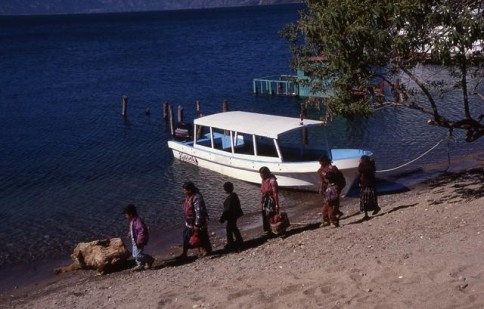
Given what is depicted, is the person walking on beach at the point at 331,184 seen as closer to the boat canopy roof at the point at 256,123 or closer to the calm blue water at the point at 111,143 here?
the calm blue water at the point at 111,143

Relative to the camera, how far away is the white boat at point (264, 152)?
22.8 metres

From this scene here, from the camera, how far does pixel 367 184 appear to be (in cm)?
1606

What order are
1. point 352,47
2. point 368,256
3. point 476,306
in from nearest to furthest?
point 476,306 < point 368,256 < point 352,47

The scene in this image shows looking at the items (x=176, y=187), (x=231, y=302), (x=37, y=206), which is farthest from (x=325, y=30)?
(x=37, y=206)

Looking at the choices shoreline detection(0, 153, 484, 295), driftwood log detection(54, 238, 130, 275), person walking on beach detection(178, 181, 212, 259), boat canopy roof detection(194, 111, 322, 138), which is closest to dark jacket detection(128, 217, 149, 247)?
person walking on beach detection(178, 181, 212, 259)

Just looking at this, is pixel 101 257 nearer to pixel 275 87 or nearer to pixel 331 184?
pixel 331 184

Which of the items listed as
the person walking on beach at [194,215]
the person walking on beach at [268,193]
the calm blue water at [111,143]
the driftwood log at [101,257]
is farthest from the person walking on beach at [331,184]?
the calm blue water at [111,143]

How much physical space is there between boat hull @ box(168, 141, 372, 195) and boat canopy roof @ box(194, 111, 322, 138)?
3.48ft

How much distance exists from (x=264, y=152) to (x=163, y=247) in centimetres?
735

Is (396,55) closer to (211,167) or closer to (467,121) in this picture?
(467,121)

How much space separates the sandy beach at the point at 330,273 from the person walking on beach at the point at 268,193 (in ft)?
2.36

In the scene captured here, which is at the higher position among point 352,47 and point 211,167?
point 352,47

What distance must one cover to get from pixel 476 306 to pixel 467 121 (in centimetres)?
862

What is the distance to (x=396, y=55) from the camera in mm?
15656
